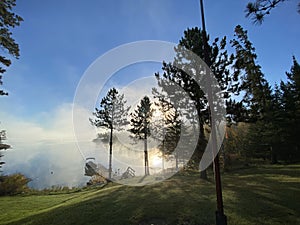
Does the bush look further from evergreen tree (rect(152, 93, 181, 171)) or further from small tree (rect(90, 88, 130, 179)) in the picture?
evergreen tree (rect(152, 93, 181, 171))

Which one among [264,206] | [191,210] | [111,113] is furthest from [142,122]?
[264,206]

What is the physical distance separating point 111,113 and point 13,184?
42.8 feet

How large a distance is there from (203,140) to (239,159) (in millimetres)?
14198

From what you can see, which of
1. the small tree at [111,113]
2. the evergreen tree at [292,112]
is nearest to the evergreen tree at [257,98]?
the evergreen tree at [292,112]

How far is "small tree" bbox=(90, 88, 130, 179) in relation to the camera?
2295 cm

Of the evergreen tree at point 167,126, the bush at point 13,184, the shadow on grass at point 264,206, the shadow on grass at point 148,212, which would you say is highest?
the evergreen tree at point 167,126

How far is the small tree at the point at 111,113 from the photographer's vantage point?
2295 centimetres

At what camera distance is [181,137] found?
18625mm

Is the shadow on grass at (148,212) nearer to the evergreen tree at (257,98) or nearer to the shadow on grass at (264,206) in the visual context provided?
the shadow on grass at (264,206)

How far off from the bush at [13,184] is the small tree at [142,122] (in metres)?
13.6

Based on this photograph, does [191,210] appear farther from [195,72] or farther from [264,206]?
[195,72]

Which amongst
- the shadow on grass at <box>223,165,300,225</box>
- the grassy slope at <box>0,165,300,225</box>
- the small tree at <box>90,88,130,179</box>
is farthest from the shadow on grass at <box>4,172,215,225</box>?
the small tree at <box>90,88,130,179</box>

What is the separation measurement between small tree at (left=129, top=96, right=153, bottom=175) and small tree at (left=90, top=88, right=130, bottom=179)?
1.32 meters

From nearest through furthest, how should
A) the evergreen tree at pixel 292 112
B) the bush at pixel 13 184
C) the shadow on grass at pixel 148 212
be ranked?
the shadow on grass at pixel 148 212 → the bush at pixel 13 184 → the evergreen tree at pixel 292 112
